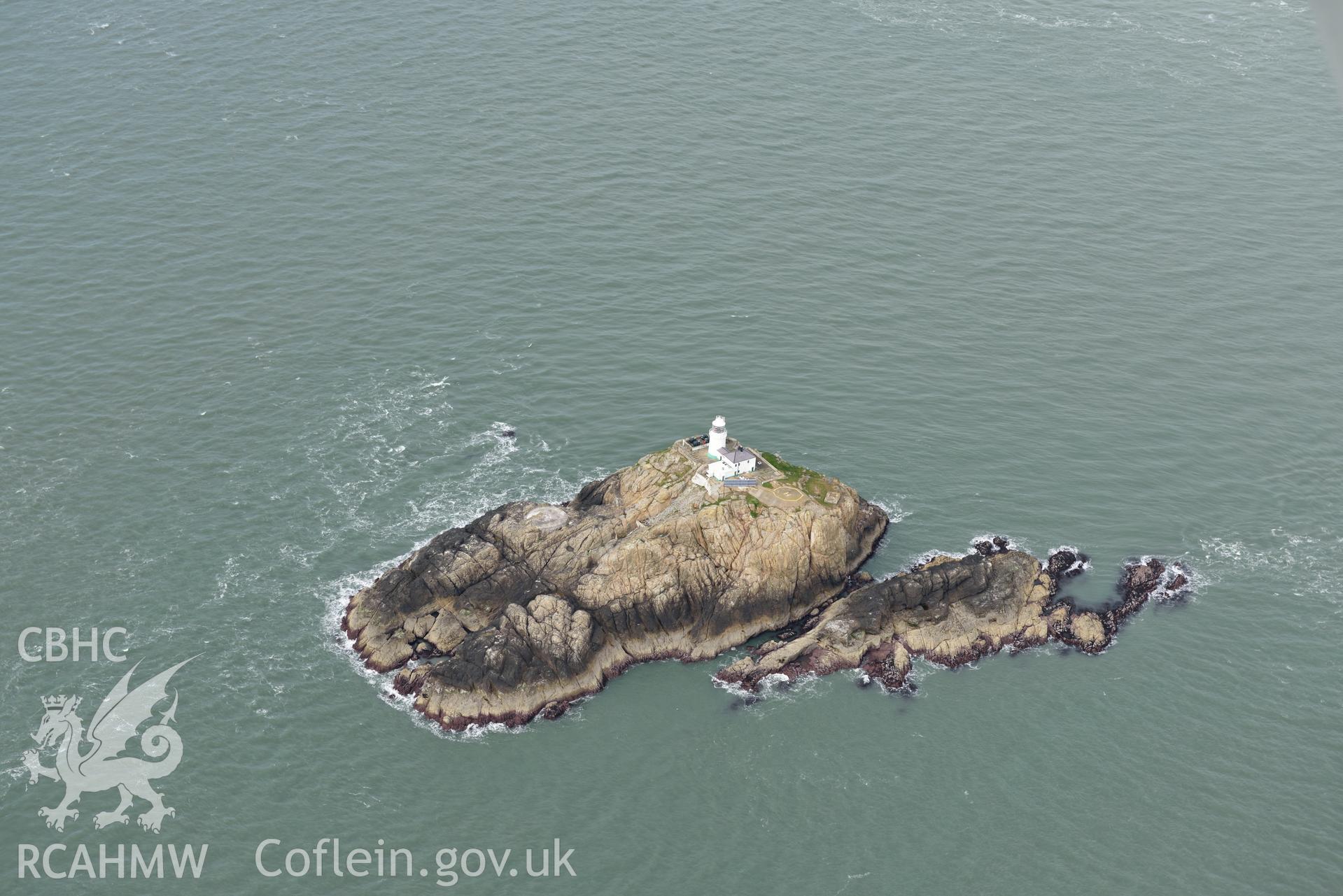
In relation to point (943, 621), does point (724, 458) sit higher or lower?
higher

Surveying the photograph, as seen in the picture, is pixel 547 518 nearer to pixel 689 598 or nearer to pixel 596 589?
pixel 596 589

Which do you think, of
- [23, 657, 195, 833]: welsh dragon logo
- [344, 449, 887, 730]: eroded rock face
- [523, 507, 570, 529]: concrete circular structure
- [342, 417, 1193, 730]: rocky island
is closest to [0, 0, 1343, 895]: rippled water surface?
[23, 657, 195, 833]: welsh dragon logo

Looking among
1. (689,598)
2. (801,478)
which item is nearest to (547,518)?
(689,598)

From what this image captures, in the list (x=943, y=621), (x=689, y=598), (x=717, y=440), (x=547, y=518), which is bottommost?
(x=943, y=621)

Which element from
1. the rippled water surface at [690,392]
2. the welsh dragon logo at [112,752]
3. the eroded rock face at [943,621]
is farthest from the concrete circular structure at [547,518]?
the welsh dragon logo at [112,752]

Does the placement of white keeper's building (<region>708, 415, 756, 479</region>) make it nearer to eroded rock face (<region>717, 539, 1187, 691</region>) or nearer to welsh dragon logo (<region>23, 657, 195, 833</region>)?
eroded rock face (<region>717, 539, 1187, 691</region>)

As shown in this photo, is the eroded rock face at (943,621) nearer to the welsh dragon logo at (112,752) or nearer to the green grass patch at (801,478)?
the green grass patch at (801,478)
